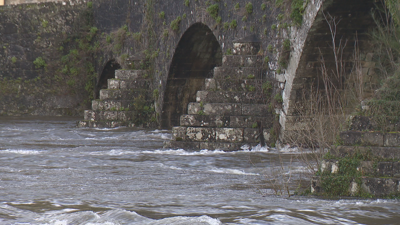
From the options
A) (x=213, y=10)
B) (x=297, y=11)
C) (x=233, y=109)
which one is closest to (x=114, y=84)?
(x=213, y=10)

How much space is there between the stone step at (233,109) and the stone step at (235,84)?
0.39m

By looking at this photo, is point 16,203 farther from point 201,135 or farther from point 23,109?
point 23,109

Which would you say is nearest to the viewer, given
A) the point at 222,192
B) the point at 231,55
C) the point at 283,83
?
the point at 222,192

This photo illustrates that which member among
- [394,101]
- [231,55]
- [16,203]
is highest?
[231,55]

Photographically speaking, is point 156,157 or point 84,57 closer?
point 156,157

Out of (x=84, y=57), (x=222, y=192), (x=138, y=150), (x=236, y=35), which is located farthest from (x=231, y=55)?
(x=84, y=57)

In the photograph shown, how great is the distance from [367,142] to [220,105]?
5.61 m

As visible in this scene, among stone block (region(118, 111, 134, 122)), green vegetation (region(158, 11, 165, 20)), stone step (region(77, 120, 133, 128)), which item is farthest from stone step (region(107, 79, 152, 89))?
green vegetation (region(158, 11, 165, 20))

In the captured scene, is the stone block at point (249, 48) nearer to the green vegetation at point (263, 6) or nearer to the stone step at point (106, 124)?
the green vegetation at point (263, 6)

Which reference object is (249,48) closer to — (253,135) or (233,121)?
(233,121)

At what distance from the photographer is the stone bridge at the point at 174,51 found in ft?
36.5

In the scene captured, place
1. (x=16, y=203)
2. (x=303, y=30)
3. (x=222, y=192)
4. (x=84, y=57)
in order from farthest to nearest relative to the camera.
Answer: (x=84, y=57) < (x=303, y=30) < (x=222, y=192) < (x=16, y=203)

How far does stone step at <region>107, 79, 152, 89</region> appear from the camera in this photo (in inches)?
725

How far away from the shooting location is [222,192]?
Answer: 772cm
